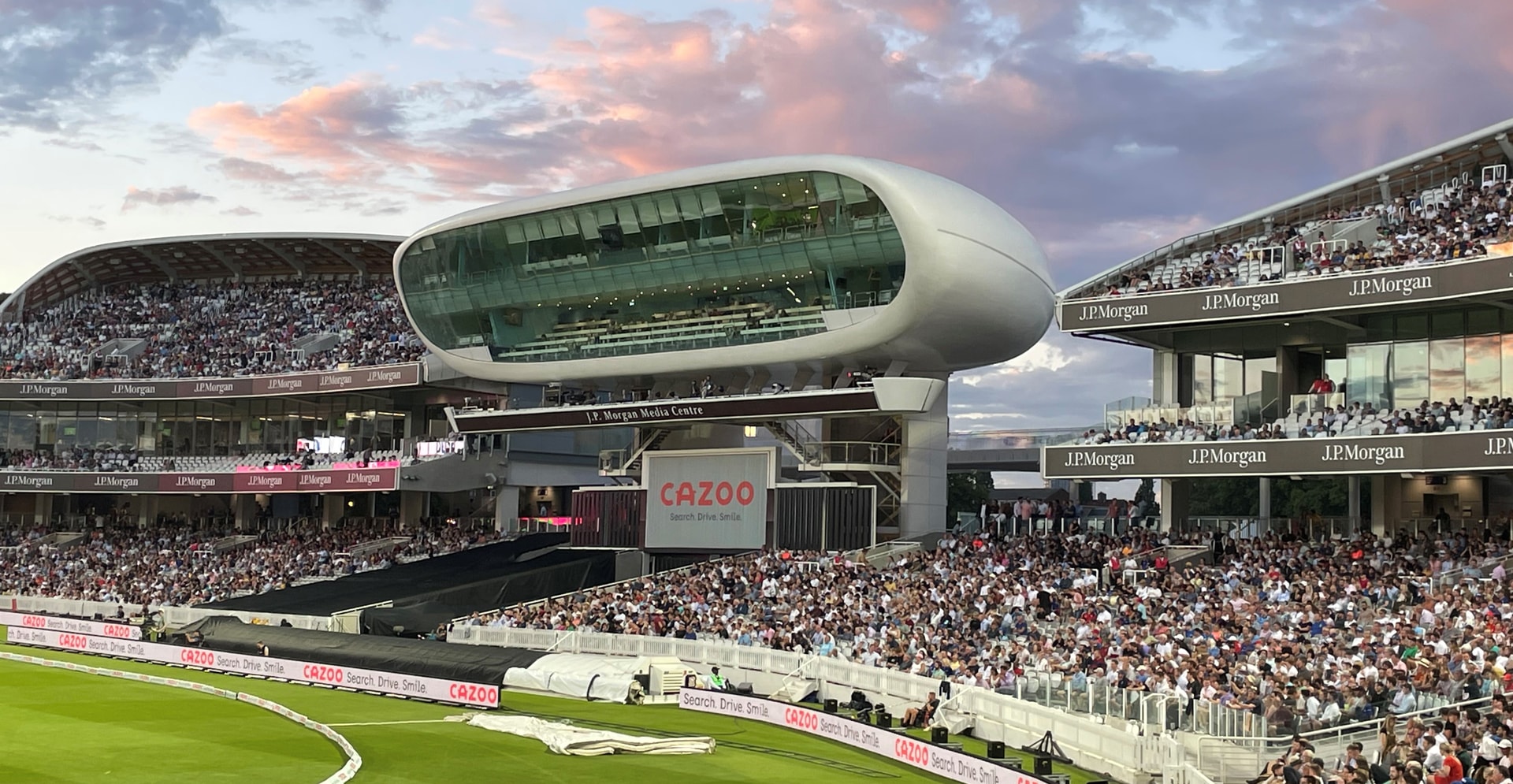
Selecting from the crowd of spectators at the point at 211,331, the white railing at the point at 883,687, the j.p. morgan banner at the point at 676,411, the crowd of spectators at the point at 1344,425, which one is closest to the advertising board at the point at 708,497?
the j.p. morgan banner at the point at 676,411

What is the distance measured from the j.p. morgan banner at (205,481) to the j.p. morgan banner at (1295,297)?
3637cm

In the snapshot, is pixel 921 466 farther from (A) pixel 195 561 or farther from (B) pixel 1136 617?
(A) pixel 195 561

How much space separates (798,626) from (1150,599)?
10134 mm

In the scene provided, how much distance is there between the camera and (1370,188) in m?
43.7

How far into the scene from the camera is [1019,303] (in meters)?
48.4

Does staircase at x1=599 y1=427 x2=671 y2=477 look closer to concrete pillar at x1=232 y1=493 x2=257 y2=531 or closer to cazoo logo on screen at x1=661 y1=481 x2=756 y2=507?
cazoo logo on screen at x1=661 y1=481 x2=756 y2=507

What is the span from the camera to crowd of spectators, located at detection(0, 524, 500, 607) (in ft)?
213

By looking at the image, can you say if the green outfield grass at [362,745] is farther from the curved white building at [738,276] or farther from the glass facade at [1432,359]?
the glass facade at [1432,359]

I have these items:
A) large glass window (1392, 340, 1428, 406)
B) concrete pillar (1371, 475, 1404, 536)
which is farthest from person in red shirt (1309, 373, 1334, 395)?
concrete pillar (1371, 475, 1404, 536)

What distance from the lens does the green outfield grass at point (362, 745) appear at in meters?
26.0

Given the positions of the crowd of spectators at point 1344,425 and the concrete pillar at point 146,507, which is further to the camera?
the concrete pillar at point 146,507

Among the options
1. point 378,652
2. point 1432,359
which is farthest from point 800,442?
point 1432,359

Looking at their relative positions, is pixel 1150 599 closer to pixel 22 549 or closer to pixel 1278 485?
pixel 1278 485

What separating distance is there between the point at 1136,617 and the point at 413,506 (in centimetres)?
4638
